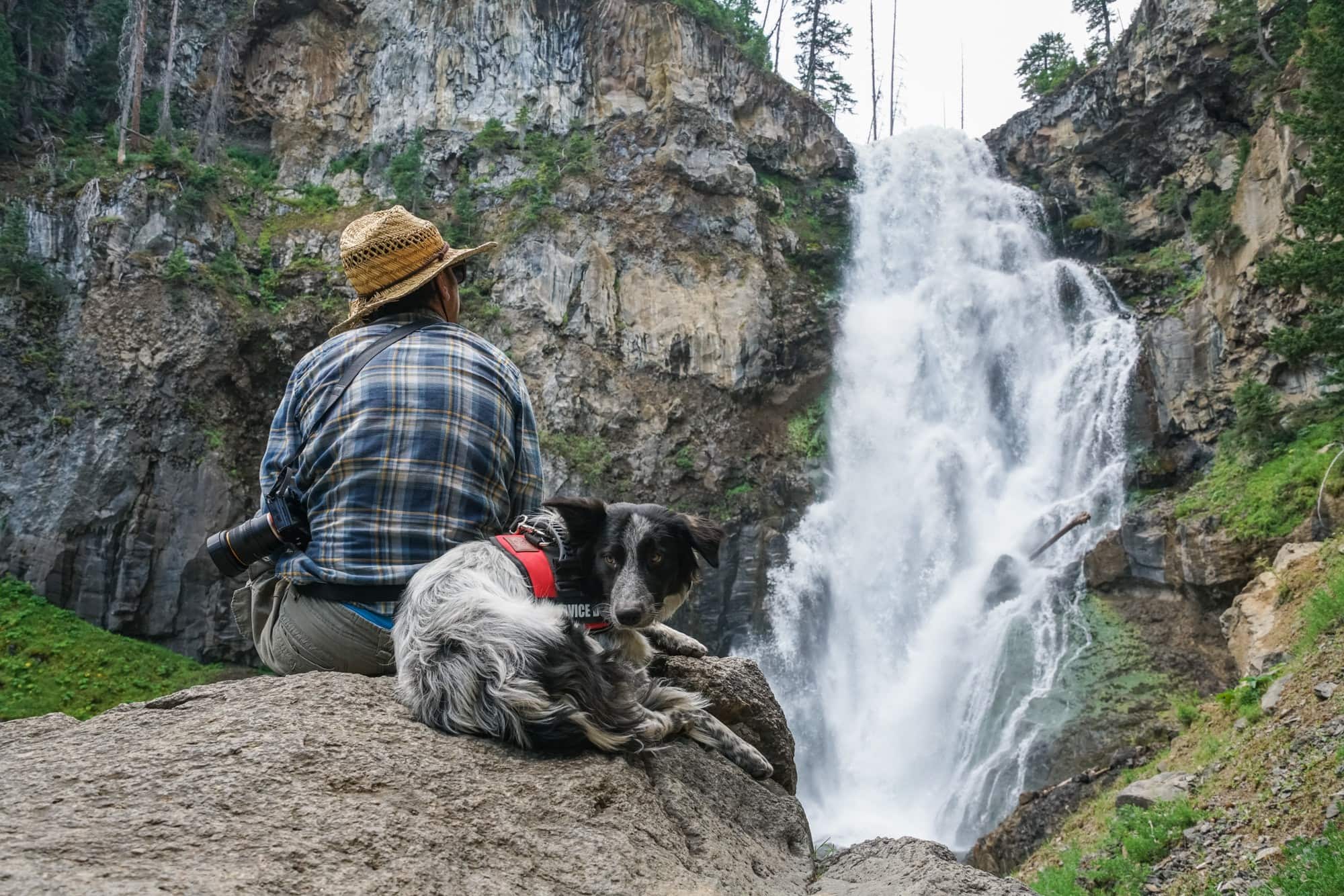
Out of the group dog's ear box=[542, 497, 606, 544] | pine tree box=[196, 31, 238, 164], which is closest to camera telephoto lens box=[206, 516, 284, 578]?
dog's ear box=[542, 497, 606, 544]

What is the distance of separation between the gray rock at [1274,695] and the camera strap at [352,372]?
296 inches

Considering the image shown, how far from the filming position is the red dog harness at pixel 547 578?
121 inches

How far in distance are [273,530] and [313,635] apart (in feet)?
1.42

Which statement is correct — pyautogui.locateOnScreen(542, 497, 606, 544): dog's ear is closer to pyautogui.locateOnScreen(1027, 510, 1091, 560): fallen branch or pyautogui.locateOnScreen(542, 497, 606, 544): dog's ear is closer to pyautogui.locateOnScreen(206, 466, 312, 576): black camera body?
pyautogui.locateOnScreen(206, 466, 312, 576): black camera body

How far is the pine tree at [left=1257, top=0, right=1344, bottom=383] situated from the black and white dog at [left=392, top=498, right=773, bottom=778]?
1191cm

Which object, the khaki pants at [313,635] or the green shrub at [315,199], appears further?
the green shrub at [315,199]

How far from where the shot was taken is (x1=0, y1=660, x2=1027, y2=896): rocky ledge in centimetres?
171

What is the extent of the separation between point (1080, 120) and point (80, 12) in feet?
110

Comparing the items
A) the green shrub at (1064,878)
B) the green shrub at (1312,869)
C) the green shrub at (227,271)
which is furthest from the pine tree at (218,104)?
the green shrub at (1312,869)

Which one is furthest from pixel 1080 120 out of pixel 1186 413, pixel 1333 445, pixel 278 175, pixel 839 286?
pixel 278 175

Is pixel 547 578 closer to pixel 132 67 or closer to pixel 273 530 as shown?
pixel 273 530

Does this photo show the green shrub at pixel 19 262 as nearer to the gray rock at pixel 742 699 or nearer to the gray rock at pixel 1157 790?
the gray rock at pixel 742 699

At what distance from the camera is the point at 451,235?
26.1 metres

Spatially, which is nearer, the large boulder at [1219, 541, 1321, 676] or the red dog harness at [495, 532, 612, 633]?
the red dog harness at [495, 532, 612, 633]
